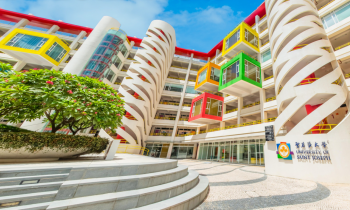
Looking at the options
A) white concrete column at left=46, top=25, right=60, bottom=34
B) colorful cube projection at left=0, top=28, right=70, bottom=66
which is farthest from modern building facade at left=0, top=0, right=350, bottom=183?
white concrete column at left=46, top=25, right=60, bottom=34

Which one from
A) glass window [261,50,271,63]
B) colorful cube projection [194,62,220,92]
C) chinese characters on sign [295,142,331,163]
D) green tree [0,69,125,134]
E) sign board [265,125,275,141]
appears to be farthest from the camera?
colorful cube projection [194,62,220,92]

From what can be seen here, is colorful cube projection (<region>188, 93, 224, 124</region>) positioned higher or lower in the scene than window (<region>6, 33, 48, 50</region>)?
lower

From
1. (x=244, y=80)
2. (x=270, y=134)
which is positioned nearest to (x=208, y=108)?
(x=244, y=80)

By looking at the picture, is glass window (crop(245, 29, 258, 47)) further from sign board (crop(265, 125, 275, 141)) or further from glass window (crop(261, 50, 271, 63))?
sign board (crop(265, 125, 275, 141))

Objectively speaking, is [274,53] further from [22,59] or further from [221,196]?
[22,59]

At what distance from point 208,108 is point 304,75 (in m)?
11.5

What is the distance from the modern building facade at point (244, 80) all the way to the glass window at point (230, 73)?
167 millimetres

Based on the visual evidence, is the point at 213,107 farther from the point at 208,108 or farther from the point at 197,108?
the point at 197,108

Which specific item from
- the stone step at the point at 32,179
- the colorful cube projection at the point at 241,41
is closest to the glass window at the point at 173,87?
the colorful cube projection at the point at 241,41

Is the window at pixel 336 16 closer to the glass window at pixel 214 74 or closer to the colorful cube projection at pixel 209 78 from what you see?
the glass window at pixel 214 74

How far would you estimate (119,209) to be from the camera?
3.24m

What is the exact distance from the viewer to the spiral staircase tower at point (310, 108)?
7.97 meters

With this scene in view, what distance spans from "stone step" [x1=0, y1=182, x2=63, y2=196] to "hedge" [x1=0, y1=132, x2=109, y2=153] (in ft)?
8.77

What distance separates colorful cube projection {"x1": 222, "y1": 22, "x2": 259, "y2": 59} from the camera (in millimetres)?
19703
